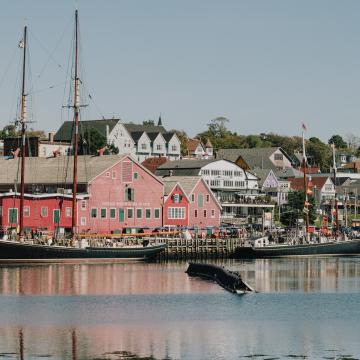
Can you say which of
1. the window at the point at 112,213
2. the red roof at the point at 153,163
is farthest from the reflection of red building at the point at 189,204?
the red roof at the point at 153,163

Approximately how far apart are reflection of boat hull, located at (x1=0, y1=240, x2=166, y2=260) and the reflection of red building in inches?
980

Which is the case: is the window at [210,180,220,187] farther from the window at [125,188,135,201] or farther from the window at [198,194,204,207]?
the window at [125,188,135,201]

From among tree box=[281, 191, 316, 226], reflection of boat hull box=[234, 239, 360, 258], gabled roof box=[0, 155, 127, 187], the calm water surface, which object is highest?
gabled roof box=[0, 155, 127, 187]

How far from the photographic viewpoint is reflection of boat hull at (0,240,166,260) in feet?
305

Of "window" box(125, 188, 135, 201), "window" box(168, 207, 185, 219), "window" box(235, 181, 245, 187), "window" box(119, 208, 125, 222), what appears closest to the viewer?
"window" box(119, 208, 125, 222)

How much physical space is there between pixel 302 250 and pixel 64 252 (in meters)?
31.1

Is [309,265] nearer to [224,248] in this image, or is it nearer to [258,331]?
[224,248]

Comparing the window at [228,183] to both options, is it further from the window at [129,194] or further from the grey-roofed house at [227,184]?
the window at [129,194]

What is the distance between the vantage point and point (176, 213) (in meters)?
128

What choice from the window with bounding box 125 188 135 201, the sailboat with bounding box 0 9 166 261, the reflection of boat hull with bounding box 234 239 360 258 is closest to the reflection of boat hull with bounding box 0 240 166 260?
the sailboat with bounding box 0 9 166 261

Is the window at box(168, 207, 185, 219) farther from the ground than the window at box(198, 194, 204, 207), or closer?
closer

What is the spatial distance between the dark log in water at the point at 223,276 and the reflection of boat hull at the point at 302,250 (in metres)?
22.6

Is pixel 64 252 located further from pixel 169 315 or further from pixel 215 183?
pixel 215 183

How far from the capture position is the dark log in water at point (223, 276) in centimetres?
7275
